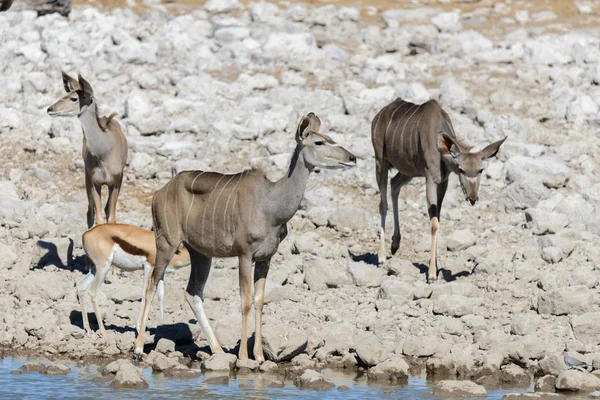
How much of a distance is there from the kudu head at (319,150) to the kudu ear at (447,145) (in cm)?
317

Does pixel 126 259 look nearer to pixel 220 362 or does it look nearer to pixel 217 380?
pixel 220 362

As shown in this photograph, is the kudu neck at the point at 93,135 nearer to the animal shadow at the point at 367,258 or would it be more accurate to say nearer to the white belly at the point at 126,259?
the white belly at the point at 126,259

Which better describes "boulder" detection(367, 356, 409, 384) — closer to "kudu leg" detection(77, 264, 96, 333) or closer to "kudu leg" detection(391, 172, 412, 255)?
"kudu leg" detection(77, 264, 96, 333)

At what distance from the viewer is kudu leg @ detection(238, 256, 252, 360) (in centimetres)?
982

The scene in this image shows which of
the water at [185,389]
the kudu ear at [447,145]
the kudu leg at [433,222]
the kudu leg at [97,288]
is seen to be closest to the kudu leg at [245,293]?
the water at [185,389]

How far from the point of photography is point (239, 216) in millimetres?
9891

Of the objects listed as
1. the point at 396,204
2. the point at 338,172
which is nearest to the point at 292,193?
the point at 396,204

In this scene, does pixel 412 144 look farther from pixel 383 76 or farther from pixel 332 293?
pixel 383 76

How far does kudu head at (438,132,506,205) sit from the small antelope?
3.36 meters

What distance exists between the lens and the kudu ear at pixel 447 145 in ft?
41.3

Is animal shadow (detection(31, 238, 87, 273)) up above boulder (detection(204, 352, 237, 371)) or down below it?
above

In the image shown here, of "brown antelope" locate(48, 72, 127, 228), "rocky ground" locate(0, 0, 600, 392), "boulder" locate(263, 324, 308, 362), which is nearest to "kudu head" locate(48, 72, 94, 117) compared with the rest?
"brown antelope" locate(48, 72, 127, 228)

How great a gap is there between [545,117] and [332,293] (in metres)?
7.89

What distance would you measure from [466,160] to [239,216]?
3.48m
